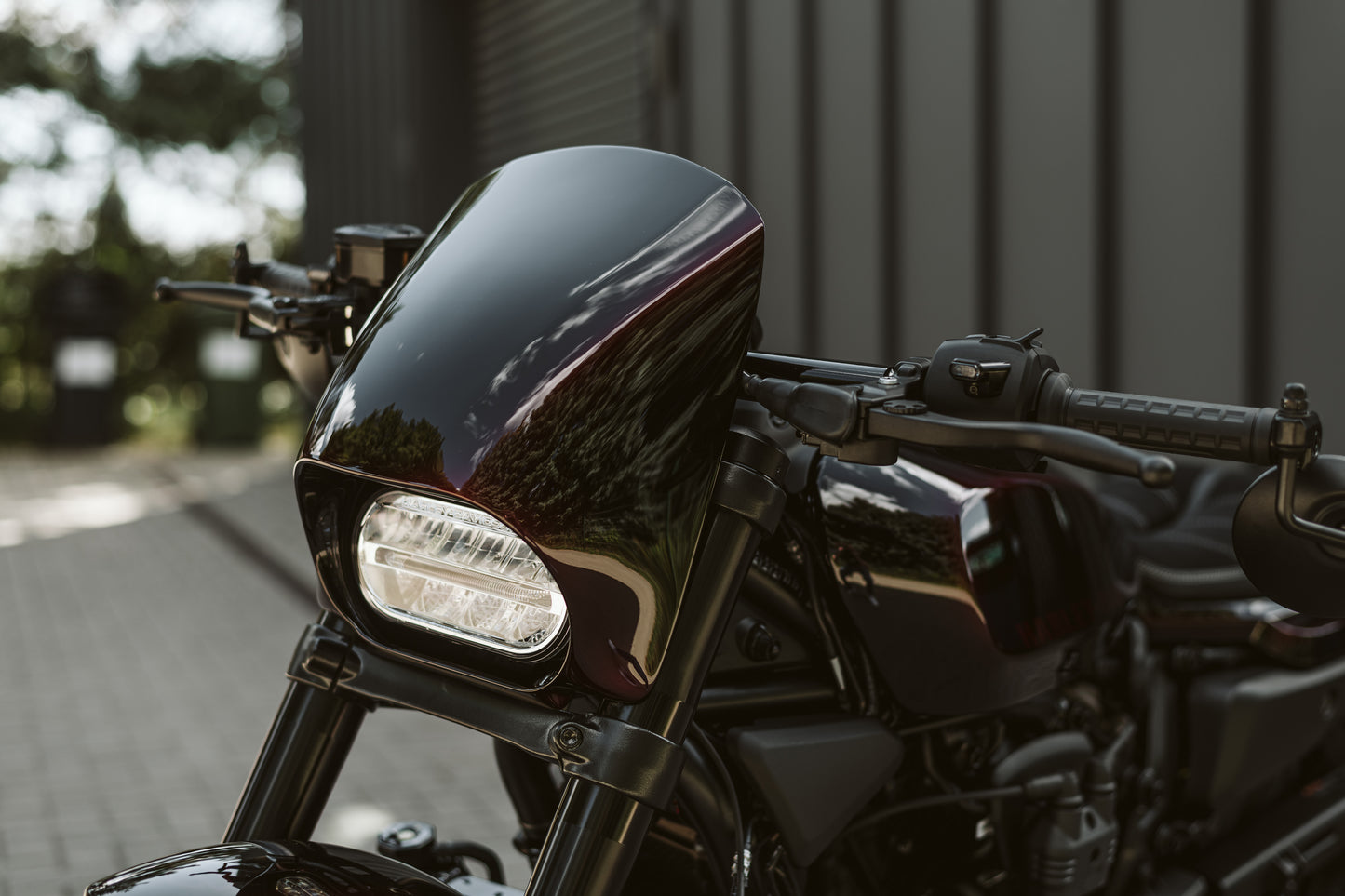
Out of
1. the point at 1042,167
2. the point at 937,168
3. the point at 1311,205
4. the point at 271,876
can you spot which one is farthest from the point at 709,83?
the point at 271,876

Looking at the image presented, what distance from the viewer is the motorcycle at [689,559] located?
3.34 ft

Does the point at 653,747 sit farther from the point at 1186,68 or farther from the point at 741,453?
the point at 1186,68

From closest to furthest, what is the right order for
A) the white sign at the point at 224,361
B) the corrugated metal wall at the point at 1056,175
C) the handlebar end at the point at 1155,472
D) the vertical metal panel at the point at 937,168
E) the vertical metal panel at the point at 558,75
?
the handlebar end at the point at 1155,472
the corrugated metal wall at the point at 1056,175
the vertical metal panel at the point at 937,168
the vertical metal panel at the point at 558,75
the white sign at the point at 224,361

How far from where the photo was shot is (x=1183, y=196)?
328cm

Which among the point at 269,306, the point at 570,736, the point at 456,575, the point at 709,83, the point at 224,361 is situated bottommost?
the point at 224,361

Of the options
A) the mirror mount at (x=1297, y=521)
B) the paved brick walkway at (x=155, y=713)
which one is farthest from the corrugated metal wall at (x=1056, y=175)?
the mirror mount at (x=1297, y=521)

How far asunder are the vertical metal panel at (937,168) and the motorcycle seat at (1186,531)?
150 cm

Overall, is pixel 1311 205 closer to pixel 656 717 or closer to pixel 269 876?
pixel 656 717

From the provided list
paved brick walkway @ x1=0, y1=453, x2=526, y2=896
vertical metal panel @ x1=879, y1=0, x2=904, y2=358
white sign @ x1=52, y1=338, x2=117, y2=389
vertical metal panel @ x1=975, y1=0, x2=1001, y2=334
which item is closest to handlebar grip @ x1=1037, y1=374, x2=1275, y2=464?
paved brick walkway @ x1=0, y1=453, x2=526, y2=896

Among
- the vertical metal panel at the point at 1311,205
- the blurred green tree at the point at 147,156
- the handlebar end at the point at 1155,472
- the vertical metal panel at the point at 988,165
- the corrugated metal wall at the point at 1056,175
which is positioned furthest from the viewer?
the blurred green tree at the point at 147,156

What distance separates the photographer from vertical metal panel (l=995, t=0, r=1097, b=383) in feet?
11.5

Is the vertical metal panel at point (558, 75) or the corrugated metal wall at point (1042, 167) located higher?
the vertical metal panel at point (558, 75)

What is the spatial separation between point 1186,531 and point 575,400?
1.50 m

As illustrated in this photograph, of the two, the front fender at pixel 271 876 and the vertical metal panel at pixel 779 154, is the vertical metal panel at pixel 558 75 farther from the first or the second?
the front fender at pixel 271 876
